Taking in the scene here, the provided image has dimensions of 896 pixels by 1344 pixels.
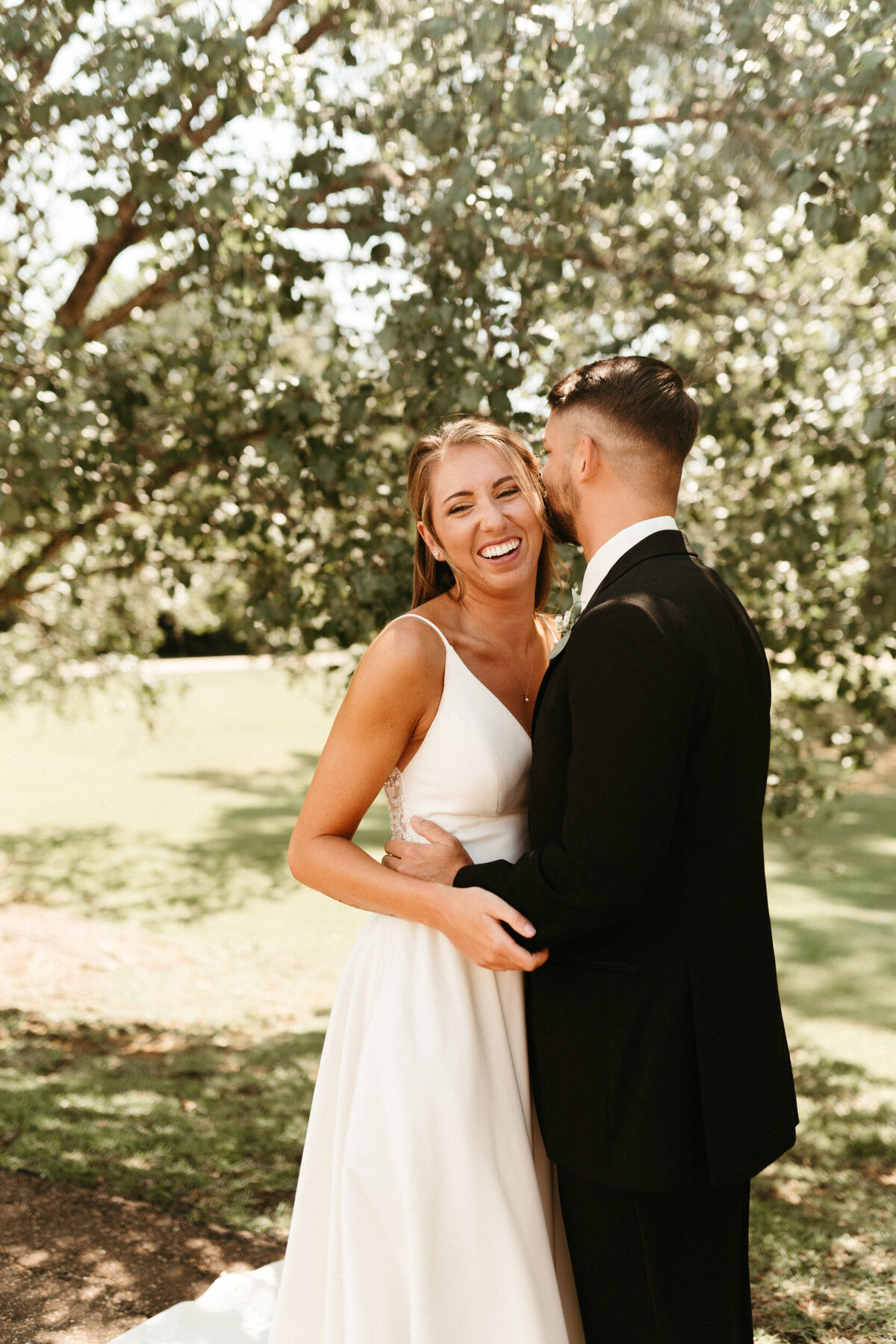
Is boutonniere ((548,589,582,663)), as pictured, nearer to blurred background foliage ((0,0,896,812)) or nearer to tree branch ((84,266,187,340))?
blurred background foliage ((0,0,896,812))

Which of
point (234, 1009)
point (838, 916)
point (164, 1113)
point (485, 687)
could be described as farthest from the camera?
point (838, 916)

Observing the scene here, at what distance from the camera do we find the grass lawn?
4.64 metres

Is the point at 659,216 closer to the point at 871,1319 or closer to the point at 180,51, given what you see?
the point at 180,51

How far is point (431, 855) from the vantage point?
2.39m

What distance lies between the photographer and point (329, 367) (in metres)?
4.44

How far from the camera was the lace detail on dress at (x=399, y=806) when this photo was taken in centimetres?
260

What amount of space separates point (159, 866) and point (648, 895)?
39.3ft

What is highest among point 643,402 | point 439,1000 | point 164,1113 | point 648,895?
point 643,402

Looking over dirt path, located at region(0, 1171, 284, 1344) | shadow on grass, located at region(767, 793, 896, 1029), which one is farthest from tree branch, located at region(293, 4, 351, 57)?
dirt path, located at region(0, 1171, 284, 1344)

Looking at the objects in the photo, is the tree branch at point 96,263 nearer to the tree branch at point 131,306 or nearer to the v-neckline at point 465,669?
the tree branch at point 131,306

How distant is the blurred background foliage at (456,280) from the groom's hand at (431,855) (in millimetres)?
1700

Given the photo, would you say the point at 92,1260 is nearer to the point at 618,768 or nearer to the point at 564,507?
the point at 618,768

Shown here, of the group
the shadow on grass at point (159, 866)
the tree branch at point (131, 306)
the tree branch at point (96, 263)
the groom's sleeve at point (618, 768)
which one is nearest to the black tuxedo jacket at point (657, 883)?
the groom's sleeve at point (618, 768)

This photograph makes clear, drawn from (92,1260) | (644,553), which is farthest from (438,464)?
(92,1260)
